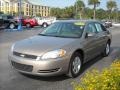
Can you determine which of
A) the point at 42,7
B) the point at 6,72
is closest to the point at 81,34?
the point at 6,72

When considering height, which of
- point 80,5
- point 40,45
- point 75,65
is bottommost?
point 75,65

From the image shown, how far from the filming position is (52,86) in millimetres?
6016

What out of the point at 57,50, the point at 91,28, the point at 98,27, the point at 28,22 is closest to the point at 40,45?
the point at 57,50

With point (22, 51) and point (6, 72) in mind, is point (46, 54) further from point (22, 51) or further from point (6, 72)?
point (6, 72)

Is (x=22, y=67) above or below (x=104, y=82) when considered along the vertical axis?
below

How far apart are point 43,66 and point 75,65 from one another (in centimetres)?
111

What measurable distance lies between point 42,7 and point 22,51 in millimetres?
142212

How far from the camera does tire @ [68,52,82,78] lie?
255 inches

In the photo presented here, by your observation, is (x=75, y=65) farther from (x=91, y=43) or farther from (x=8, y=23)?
(x=8, y=23)

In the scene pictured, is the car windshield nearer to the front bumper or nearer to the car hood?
the car hood

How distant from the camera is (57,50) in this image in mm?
6141

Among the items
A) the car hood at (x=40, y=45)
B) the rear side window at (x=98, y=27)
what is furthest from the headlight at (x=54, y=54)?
the rear side window at (x=98, y=27)

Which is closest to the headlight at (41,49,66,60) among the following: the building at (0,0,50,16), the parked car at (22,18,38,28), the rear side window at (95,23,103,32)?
the rear side window at (95,23,103,32)

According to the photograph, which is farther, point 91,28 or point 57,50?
point 91,28
